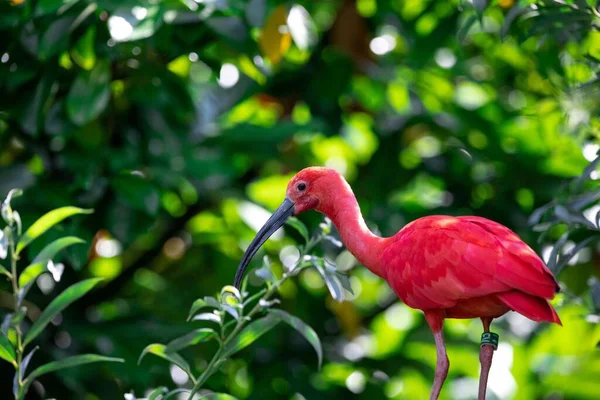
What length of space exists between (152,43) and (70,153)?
25.6 inches

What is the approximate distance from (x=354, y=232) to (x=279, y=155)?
2231mm

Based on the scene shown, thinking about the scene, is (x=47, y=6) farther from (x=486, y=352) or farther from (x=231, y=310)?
(x=486, y=352)

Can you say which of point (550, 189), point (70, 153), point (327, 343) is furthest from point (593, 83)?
point (327, 343)

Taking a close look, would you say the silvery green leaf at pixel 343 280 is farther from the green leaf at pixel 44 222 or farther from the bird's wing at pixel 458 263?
the green leaf at pixel 44 222

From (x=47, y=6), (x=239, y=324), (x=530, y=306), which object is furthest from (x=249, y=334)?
(x=47, y=6)

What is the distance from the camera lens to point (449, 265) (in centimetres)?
266

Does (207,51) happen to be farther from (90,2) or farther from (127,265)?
(127,265)

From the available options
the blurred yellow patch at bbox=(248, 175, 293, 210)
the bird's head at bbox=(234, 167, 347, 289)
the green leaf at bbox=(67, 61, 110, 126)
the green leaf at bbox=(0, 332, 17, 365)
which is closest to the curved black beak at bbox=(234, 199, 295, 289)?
the bird's head at bbox=(234, 167, 347, 289)

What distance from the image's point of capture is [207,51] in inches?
181

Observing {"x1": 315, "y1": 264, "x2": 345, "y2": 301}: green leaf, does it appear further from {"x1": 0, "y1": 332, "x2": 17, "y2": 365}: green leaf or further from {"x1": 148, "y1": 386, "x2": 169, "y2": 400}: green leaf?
{"x1": 0, "y1": 332, "x2": 17, "y2": 365}: green leaf

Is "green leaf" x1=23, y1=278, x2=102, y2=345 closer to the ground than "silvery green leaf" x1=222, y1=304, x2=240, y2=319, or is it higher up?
closer to the ground

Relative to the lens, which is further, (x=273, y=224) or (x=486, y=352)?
(x=273, y=224)

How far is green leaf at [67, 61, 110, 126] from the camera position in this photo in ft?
13.5

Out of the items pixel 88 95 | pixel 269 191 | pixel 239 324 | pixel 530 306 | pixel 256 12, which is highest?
pixel 530 306
